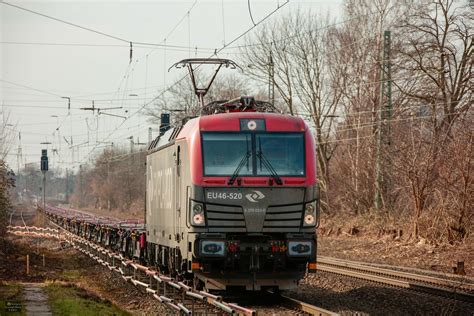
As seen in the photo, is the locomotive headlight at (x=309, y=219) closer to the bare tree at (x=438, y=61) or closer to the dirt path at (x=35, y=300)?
the dirt path at (x=35, y=300)

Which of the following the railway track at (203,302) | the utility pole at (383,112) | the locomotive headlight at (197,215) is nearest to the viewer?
the railway track at (203,302)

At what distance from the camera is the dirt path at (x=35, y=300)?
52.5 feet

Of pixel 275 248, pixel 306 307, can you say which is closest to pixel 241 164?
pixel 275 248

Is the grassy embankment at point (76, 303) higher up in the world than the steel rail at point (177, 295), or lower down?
lower down

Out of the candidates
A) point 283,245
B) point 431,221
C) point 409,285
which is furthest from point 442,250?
point 283,245

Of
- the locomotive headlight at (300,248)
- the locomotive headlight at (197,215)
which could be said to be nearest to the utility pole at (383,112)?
the locomotive headlight at (300,248)

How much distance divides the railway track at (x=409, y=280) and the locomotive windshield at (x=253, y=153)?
4141mm

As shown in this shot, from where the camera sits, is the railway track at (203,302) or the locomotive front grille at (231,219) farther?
the locomotive front grille at (231,219)

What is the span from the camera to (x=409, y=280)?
21453mm

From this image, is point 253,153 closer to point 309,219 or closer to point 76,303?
point 309,219

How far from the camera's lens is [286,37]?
49.8m

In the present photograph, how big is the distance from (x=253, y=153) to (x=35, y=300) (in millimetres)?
5589

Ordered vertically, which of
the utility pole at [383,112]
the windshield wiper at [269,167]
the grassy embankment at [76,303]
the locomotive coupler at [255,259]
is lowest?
the grassy embankment at [76,303]

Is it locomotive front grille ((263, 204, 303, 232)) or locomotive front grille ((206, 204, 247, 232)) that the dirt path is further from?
locomotive front grille ((263, 204, 303, 232))
